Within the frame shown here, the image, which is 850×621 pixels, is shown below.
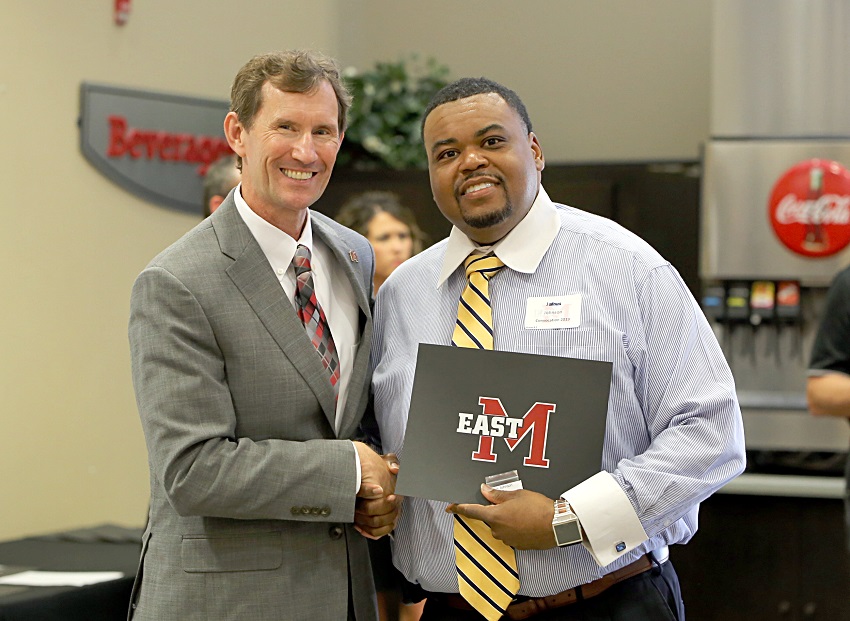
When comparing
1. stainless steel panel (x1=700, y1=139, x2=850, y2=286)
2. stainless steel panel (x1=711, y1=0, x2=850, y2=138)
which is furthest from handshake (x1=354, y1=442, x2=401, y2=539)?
stainless steel panel (x1=711, y1=0, x2=850, y2=138)

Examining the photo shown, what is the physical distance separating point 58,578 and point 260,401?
3.26ft

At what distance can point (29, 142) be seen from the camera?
4.66 metres

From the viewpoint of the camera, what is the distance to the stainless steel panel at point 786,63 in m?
4.25

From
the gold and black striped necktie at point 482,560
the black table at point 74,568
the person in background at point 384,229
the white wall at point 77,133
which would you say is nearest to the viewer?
the gold and black striped necktie at point 482,560

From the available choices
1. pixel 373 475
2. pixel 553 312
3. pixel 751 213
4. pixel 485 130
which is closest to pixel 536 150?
pixel 485 130

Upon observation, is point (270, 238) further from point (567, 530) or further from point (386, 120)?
point (386, 120)

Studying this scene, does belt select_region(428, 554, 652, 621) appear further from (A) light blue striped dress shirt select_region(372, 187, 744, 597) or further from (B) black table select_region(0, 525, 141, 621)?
(B) black table select_region(0, 525, 141, 621)

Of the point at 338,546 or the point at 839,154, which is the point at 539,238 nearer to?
the point at 338,546

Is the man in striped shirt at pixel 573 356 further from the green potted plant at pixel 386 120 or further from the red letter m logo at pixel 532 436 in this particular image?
the green potted plant at pixel 386 120

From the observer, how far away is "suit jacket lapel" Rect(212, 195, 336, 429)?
6.43 ft

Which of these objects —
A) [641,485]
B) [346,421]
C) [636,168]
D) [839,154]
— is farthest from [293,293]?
[636,168]

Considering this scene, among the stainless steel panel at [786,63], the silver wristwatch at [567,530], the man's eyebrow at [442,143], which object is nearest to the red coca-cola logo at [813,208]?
the stainless steel panel at [786,63]

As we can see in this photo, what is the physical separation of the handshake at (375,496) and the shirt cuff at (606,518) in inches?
14.1

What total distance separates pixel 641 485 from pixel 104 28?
4083 mm
